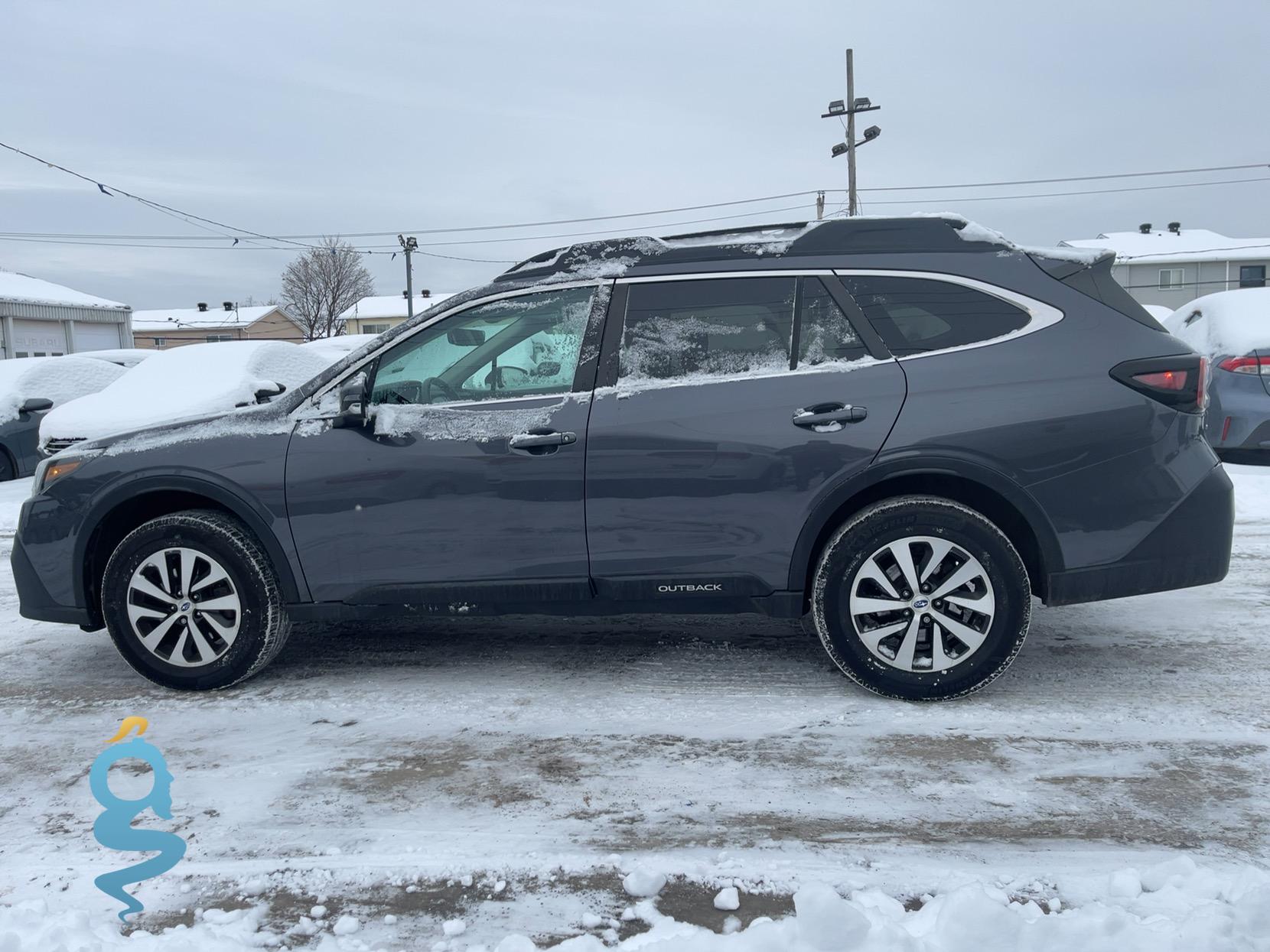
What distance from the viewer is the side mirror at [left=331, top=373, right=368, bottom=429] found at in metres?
3.87

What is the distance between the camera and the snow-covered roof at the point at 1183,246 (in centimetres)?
4934

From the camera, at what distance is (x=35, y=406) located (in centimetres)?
1143

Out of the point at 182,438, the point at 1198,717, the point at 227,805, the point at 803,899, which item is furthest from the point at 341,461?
the point at 1198,717

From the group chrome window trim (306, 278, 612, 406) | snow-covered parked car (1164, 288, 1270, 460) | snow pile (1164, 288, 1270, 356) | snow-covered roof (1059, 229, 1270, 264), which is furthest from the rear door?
snow-covered roof (1059, 229, 1270, 264)

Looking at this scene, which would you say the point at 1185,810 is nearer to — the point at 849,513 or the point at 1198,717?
the point at 1198,717

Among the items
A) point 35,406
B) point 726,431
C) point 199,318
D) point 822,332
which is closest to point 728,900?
point 726,431

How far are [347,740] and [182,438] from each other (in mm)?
1494

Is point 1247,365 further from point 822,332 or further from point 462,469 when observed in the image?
point 462,469

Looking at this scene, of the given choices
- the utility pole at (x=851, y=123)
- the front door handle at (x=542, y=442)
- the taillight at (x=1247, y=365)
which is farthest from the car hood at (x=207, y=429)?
the utility pole at (x=851, y=123)

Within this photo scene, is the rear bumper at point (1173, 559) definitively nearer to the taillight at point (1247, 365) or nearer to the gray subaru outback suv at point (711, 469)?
the gray subaru outback suv at point (711, 469)

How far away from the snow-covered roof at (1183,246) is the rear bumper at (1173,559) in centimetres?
4934

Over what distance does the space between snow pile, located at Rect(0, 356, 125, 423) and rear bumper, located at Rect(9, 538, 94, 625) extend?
8412 mm

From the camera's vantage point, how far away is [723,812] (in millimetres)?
2939

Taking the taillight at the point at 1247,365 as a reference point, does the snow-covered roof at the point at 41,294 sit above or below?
above
